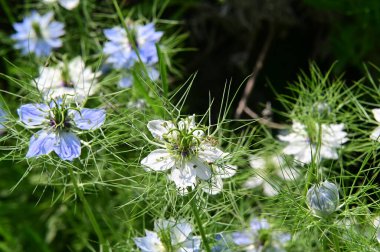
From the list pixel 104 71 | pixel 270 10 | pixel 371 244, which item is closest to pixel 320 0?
pixel 270 10

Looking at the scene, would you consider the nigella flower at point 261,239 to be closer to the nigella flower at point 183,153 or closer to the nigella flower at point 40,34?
the nigella flower at point 183,153

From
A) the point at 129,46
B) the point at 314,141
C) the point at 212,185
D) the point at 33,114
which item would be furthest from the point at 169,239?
the point at 129,46

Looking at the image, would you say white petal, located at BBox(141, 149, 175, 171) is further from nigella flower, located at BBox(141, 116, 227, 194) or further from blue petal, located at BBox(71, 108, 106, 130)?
blue petal, located at BBox(71, 108, 106, 130)

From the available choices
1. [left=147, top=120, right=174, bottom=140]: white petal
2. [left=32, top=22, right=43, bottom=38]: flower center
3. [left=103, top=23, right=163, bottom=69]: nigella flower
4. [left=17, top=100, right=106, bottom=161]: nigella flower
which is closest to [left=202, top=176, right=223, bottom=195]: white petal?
[left=147, top=120, right=174, bottom=140]: white petal

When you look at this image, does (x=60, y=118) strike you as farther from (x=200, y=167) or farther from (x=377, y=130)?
(x=377, y=130)

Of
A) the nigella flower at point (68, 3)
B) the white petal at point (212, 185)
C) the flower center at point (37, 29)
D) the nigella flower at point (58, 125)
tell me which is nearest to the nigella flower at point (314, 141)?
the white petal at point (212, 185)
